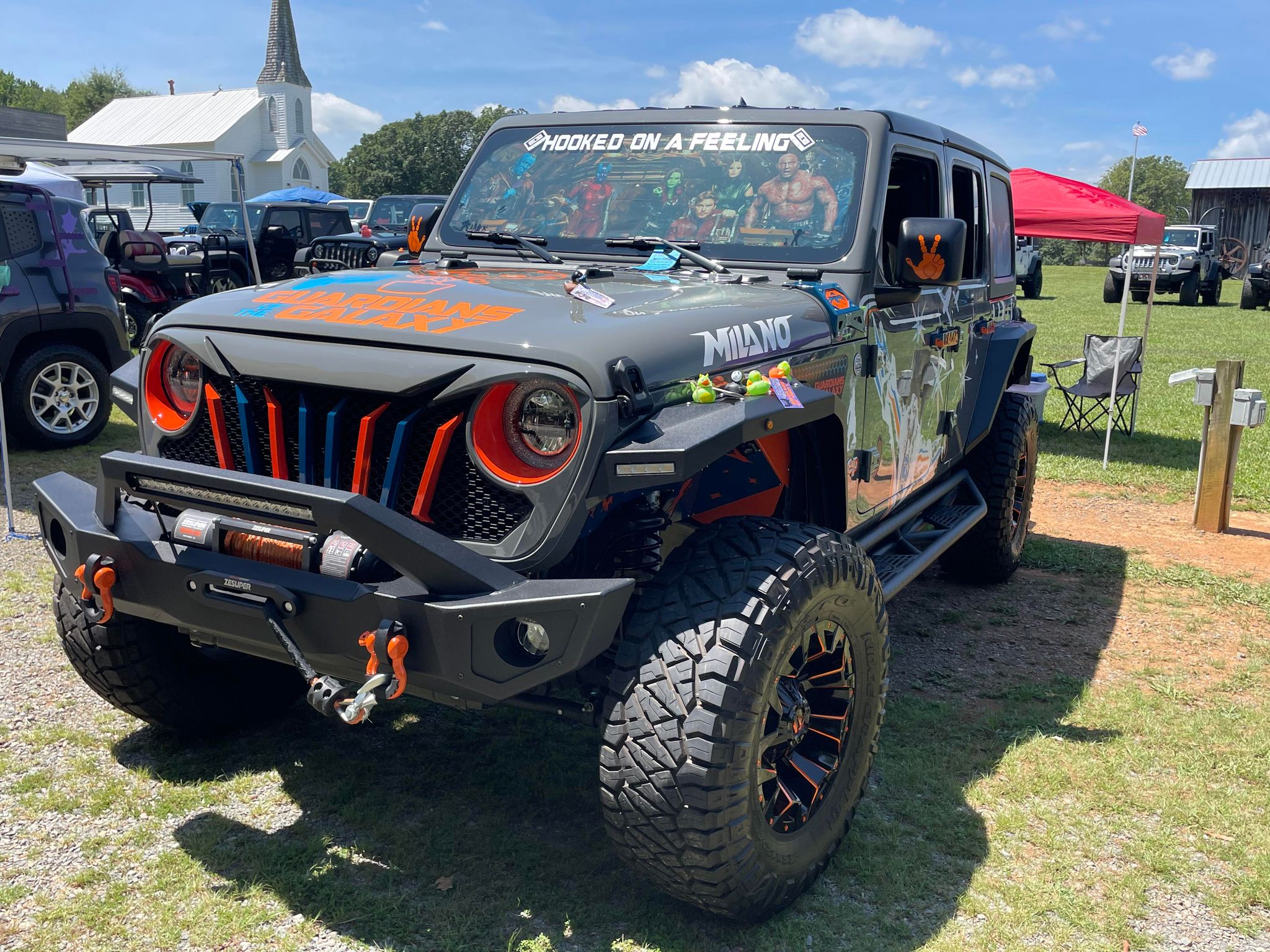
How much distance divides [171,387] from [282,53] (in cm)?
6643

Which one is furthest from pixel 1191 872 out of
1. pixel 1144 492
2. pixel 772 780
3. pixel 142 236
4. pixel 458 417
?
pixel 142 236

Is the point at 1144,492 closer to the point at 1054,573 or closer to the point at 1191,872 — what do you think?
the point at 1054,573

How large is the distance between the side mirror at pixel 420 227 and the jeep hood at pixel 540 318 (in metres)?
1.05

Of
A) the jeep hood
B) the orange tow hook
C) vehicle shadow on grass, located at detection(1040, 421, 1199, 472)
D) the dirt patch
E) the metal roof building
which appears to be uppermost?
the metal roof building

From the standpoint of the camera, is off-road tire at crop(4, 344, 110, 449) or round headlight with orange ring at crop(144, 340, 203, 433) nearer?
round headlight with orange ring at crop(144, 340, 203, 433)

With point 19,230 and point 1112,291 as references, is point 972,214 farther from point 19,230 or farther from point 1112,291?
point 1112,291

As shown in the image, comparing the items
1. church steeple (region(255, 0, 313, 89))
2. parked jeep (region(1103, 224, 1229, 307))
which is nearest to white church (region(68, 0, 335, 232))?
church steeple (region(255, 0, 313, 89))

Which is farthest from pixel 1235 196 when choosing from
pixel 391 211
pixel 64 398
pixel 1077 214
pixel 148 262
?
pixel 64 398

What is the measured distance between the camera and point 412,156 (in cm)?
7119

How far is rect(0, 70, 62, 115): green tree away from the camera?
3258 inches

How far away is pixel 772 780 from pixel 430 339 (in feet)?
4.71

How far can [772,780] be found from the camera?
2938 mm

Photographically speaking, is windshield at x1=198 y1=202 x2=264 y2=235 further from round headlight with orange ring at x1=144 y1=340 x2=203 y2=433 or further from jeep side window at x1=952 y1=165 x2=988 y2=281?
round headlight with orange ring at x1=144 y1=340 x2=203 y2=433

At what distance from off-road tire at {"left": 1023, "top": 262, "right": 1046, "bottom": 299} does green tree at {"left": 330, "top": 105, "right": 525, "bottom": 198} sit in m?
46.1
